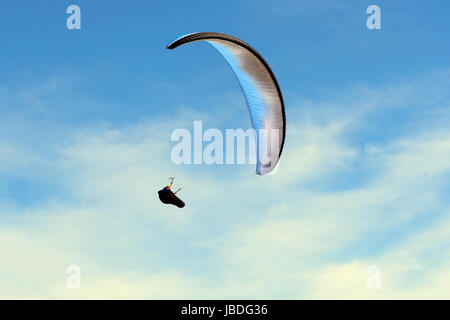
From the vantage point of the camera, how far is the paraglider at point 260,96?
98.3 ft

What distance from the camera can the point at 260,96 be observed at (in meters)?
31.9

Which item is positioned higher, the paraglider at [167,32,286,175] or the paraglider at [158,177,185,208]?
the paraglider at [167,32,286,175]

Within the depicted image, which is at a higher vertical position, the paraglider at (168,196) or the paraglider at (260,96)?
the paraglider at (260,96)

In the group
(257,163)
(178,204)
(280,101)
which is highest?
(280,101)

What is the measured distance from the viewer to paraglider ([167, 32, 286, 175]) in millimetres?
29953
